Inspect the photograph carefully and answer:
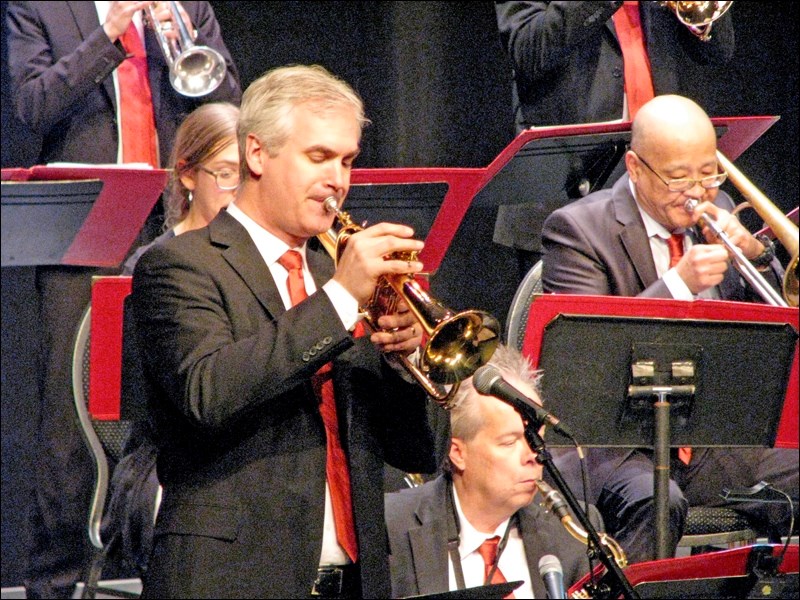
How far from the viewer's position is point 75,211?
4.23 m

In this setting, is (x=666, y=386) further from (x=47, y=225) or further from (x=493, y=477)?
(x=47, y=225)

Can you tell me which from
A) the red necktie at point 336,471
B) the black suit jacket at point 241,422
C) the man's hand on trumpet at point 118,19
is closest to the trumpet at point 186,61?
the man's hand on trumpet at point 118,19

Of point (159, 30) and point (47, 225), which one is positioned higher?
point (159, 30)

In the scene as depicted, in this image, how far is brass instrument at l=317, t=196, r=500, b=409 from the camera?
2609 mm

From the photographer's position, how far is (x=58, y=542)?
190 inches

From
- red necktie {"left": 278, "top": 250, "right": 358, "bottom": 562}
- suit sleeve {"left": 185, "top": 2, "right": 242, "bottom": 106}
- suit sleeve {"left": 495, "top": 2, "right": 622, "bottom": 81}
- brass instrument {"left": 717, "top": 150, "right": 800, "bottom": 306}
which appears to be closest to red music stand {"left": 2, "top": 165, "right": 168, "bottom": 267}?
suit sleeve {"left": 185, "top": 2, "right": 242, "bottom": 106}

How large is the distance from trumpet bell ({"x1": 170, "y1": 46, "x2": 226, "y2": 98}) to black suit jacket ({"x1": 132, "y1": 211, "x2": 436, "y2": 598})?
2222 mm

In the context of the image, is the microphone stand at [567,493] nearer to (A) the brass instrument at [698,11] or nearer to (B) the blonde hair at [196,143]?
(B) the blonde hair at [196,143]

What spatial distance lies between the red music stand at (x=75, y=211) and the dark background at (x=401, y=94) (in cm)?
145

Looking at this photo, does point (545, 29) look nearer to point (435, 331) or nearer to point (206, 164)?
point (206, 164)

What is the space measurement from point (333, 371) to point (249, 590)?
1.53 ft

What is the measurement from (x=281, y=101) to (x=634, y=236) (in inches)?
64.9

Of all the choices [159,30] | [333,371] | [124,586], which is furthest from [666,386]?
[124,586]

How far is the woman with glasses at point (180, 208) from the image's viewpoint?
3887 mm
